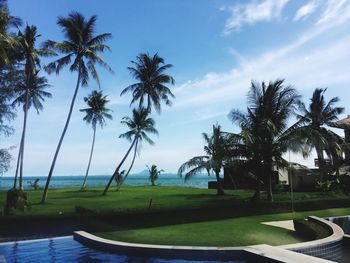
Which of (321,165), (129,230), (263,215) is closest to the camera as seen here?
(129,230)

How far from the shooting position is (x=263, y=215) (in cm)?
1870

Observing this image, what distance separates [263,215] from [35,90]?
1102 inches

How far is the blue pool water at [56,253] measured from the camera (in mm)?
Answer: 10445

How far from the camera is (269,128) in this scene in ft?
68.1

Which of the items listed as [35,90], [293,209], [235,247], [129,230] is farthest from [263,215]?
[35,90]

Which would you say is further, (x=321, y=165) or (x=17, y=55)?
(x=321, y=165)

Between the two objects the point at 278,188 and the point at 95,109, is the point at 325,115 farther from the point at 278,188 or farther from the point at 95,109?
the point at 95,109

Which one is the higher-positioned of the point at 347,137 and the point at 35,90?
the point at 35,90

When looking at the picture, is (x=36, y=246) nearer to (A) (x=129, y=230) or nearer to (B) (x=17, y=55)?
(A) (x=129, y=230)

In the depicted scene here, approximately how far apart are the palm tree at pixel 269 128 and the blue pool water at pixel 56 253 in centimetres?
1167

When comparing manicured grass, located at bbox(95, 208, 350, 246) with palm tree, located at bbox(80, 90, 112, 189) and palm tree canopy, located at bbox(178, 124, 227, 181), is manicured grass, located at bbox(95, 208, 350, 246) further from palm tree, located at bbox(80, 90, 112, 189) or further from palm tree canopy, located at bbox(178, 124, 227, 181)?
palm tree, located at bbox(80, 90, 112, 189)

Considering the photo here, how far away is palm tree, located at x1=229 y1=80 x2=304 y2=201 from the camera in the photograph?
834 inches

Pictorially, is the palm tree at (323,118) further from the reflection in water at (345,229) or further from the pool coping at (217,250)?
the pool coping at (217,250)

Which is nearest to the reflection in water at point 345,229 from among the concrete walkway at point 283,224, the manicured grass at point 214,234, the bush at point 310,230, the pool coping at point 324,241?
the pool coping at point 324,241
